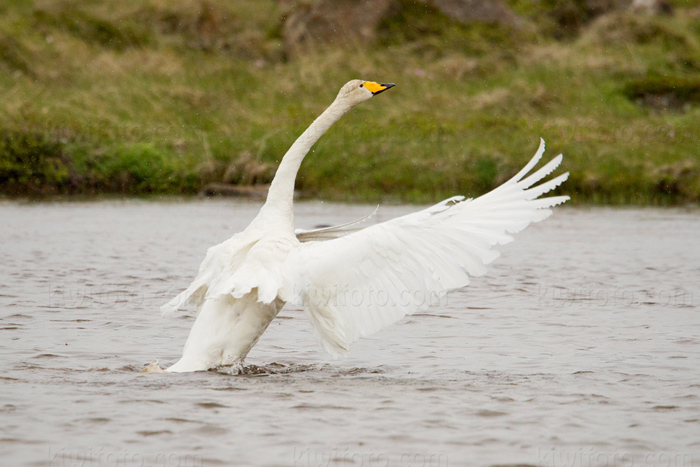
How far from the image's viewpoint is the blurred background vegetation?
61.2 feet

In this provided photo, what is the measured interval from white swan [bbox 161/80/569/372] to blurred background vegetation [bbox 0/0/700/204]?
11664 mm

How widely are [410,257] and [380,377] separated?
0.87 meters

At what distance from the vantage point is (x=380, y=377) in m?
6.53

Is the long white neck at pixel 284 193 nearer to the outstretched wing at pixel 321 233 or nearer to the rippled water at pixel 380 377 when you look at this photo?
the outstretched wing at pixel 321 233

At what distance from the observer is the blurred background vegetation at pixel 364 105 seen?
18.6 meters

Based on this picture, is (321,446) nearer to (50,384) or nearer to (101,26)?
(50,384)

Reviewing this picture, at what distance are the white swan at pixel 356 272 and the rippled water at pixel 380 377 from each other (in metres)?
0.32

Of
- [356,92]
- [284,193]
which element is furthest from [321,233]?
[356,92]

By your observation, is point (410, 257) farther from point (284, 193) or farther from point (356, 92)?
point (356, 92)

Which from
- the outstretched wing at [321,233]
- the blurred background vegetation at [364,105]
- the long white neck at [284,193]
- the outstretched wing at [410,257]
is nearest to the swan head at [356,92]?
the long white neck at [284,193]

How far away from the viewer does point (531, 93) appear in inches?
876

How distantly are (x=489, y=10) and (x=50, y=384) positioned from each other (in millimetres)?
24902

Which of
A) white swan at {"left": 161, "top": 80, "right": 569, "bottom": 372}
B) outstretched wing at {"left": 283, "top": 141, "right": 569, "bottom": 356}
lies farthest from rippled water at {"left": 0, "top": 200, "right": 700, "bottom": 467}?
outstretched wing at {"left": 283, "top": 141, "right": 569, "bottom": 356}

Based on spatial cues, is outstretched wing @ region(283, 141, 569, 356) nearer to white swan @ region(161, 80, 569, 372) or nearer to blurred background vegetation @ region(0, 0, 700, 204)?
white swan @ region(161, 80, 569, 372)
